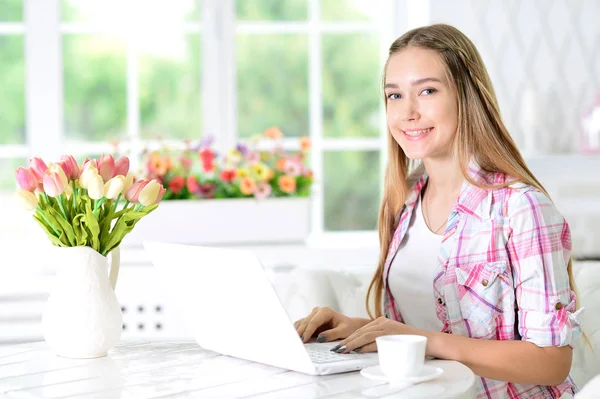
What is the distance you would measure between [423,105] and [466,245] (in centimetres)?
30

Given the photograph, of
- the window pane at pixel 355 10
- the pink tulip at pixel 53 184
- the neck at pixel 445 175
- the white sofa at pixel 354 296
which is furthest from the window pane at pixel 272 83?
the pink tulip at pixel 53 184

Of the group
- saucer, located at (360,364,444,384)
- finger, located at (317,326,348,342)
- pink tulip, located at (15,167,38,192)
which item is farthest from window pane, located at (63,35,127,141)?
saucer, located at (360,364,444,384)

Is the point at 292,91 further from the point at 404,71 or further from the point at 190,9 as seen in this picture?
the point at 404,71

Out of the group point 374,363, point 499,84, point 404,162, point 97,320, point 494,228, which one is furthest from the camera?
point 499,84

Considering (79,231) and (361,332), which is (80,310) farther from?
(361,332)

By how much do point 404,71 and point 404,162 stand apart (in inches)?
10.7

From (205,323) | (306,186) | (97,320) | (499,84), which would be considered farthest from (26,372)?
(499,84)

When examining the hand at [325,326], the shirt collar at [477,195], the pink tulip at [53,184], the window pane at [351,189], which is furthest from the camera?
the window pane at [351,189]

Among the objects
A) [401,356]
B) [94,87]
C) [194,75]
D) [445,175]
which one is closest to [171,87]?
[194,75]

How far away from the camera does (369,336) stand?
1496mm

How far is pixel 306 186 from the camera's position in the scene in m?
3.24

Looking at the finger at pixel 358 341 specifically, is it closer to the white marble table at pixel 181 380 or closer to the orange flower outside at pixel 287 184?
the white marble table at pixel 181 380

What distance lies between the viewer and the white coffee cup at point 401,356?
1293 mm

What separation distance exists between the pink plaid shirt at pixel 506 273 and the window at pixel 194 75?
2.11 m
